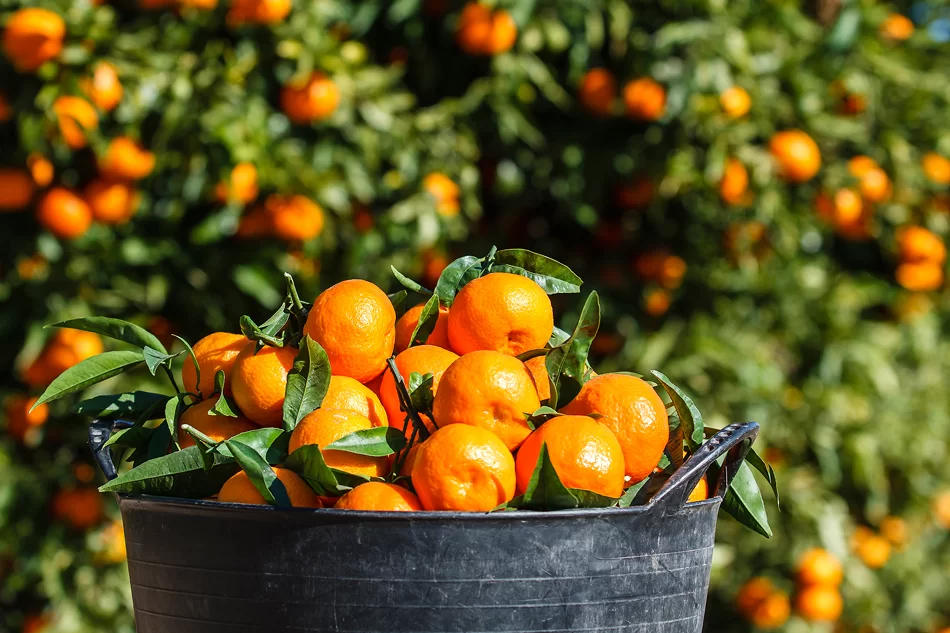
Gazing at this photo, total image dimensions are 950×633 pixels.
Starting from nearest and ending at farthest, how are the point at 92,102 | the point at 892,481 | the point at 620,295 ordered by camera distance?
the point at 92,102 → the point at 620,295 → the point at 892,481

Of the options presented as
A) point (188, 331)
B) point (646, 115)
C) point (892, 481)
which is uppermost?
point (646, 115)

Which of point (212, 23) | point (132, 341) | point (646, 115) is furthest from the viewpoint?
point (646, 115)

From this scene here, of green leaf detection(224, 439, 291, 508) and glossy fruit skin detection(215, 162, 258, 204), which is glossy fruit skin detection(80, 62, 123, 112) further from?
green leaf detection(224, 439, 291, 508)

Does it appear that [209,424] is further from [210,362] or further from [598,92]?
[598,92]

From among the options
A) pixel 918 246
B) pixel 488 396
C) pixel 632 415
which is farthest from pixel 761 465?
pixel 918 246

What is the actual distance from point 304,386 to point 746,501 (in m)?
0.38

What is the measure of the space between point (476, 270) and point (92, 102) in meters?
1.12

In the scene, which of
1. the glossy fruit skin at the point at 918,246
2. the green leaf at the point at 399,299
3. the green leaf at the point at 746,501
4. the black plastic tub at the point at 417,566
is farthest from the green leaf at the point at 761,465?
the glossy fruit skin at the point at 918,246

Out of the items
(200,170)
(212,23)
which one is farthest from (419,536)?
(212,23)

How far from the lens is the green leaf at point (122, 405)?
0.82 m

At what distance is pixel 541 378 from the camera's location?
79 cm

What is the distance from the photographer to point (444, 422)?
2.38ft

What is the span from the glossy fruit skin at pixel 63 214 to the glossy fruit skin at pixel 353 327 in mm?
1107

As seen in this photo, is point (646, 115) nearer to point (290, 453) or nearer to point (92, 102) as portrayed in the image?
point (92, 102)
